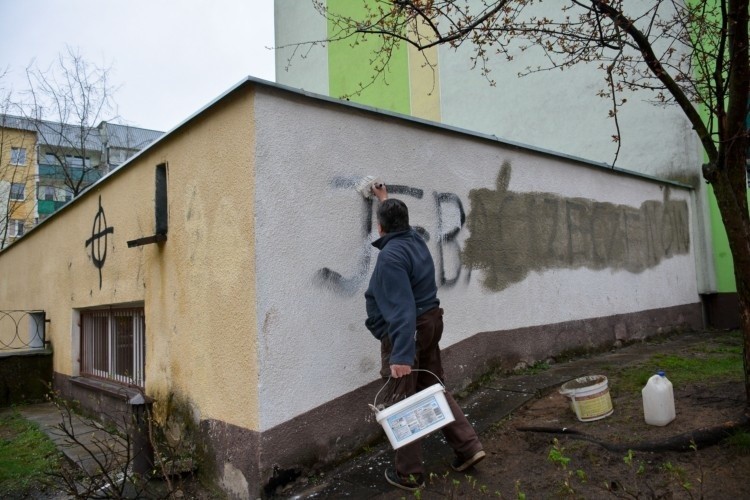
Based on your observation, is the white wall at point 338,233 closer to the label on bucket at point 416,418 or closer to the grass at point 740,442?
the label on bucket at point 416,418

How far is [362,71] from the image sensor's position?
14219 millimetres

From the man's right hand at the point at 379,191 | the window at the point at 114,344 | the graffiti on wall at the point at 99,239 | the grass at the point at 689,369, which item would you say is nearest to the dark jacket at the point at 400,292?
the man's right hand at the point at 379,191

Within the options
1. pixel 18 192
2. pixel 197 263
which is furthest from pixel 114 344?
pixel 18 192

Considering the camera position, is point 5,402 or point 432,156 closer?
point 432,156

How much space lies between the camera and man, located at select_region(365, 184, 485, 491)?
324cm

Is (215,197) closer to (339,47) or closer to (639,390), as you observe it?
(639,390)

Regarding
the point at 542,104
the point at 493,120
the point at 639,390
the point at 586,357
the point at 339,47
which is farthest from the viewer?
the point at 339,47

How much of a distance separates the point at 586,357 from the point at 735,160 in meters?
2.92

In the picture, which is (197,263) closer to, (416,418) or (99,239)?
(416,418)

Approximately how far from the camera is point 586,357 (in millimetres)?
6074

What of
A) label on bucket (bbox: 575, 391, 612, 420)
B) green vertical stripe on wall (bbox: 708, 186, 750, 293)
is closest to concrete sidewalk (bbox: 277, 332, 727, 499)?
label on bucket (bbox: 575, 391, 612, 420)

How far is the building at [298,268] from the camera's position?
3545 mm

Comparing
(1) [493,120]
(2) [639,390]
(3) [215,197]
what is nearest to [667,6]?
(1) [493,120]

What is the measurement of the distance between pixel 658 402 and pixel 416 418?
5.74 feet
